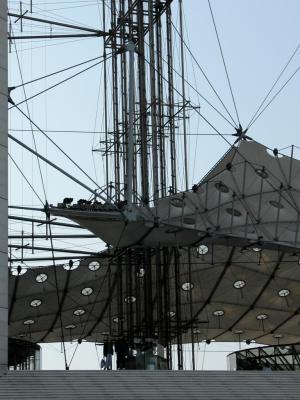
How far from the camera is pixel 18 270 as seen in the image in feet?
189

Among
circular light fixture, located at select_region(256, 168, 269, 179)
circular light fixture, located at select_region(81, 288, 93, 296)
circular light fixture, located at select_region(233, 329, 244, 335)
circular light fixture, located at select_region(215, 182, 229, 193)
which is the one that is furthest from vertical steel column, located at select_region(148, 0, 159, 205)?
circular light fixture, located at select_region(233, 329, 244, 335)

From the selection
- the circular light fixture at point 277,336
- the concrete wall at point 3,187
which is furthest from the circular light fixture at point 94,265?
the concrete wall at point 3,187

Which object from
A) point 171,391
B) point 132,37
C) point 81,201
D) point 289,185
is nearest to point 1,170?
point 81,201

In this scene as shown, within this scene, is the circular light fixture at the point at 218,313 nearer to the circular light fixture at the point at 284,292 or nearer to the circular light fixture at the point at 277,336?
the circular light fixture at the point at 284,292

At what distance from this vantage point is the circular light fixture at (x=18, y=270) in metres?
57.5

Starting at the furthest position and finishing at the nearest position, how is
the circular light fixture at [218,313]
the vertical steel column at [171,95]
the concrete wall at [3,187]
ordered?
the circular light fixture at [218,313] → the vertical steel column at [171,95] → the concrete wall at [3,187]

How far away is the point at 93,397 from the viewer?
96.1 feet

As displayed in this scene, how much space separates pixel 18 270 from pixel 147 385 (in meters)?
27.8

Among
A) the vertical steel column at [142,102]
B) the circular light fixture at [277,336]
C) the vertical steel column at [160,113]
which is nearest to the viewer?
the vertical steel column at [142,102]

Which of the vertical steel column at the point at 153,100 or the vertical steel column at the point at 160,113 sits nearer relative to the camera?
the vertical steel column at the point at 153,100

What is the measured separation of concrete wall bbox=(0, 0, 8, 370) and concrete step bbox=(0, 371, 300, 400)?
1.89 metres

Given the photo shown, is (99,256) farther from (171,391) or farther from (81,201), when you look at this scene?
(171,391)

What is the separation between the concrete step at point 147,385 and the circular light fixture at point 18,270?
26.3 m

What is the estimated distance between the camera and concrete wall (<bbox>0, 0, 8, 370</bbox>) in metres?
32.2
